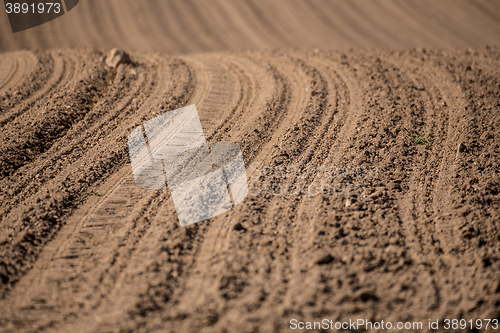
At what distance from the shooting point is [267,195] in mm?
3537

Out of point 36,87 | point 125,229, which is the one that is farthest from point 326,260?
point 36,87

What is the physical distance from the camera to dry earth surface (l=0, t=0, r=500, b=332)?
2.40 meters

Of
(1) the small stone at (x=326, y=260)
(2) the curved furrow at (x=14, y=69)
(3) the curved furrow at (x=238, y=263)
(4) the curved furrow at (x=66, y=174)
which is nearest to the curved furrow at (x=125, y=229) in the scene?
(4) the curved furrow at (x=66, y=174)

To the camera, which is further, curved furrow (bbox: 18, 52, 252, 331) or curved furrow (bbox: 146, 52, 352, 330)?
curved furrow (bbox: 18, 52, 252, 331)

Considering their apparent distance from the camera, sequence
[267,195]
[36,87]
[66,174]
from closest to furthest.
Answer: [267,195]
[66,174]
[36,87]

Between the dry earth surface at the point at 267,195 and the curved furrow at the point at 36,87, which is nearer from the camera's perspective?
the dry earth surface at the point at 267,195

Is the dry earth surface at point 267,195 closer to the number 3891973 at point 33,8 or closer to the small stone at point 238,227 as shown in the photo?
the small stone at point 238,227

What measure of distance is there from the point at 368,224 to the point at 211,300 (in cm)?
169

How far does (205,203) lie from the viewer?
3.40 m

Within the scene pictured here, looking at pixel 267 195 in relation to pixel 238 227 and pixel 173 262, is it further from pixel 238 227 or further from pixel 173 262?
pixel 173 262

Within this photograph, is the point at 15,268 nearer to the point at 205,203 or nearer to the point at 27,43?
the point at 205,203

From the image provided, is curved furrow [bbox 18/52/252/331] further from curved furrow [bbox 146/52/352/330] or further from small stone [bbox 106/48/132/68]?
small stone [bbox 106/48/132/68]

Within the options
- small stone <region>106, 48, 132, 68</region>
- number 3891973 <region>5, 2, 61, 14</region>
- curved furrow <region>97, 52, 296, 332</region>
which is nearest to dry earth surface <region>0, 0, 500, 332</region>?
curved furrow <region>97, 52, 296, 332</region>

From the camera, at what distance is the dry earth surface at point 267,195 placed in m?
2.40
